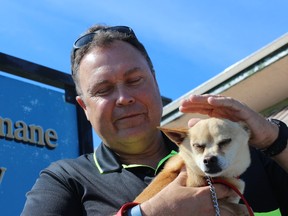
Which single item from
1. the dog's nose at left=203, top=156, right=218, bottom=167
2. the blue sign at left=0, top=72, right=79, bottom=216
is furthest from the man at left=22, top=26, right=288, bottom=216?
the blue sign at left=0, top=72, right=79, bottom=216

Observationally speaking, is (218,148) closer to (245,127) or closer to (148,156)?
(245,127)

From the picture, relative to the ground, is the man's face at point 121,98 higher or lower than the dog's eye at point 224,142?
higher

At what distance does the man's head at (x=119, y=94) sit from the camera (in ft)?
9.98

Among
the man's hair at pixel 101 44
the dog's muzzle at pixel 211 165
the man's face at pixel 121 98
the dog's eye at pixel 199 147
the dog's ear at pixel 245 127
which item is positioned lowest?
the dog's muzzle at pixel 211 165

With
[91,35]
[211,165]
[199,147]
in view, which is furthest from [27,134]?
[211,165]

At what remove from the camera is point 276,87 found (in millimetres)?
6496

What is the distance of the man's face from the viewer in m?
3.04

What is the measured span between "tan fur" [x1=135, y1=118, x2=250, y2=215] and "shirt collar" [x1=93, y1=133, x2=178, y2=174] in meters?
0.25

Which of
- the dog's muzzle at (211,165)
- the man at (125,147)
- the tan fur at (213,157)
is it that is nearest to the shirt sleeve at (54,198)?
the man at (125,147)

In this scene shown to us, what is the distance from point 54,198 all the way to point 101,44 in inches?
35.9

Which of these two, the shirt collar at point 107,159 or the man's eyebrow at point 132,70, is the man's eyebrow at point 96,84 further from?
the shirt collar at point 107,159

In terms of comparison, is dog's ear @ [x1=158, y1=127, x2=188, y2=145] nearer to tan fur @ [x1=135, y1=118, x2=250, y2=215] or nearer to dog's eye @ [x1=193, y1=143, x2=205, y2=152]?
tan fur @ [x1=135, y1=118, x2=250, y2=215]

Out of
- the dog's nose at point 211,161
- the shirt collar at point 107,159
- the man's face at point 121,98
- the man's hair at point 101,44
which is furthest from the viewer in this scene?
the man's hair at point 101,44

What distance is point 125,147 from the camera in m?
Result: 3.12
